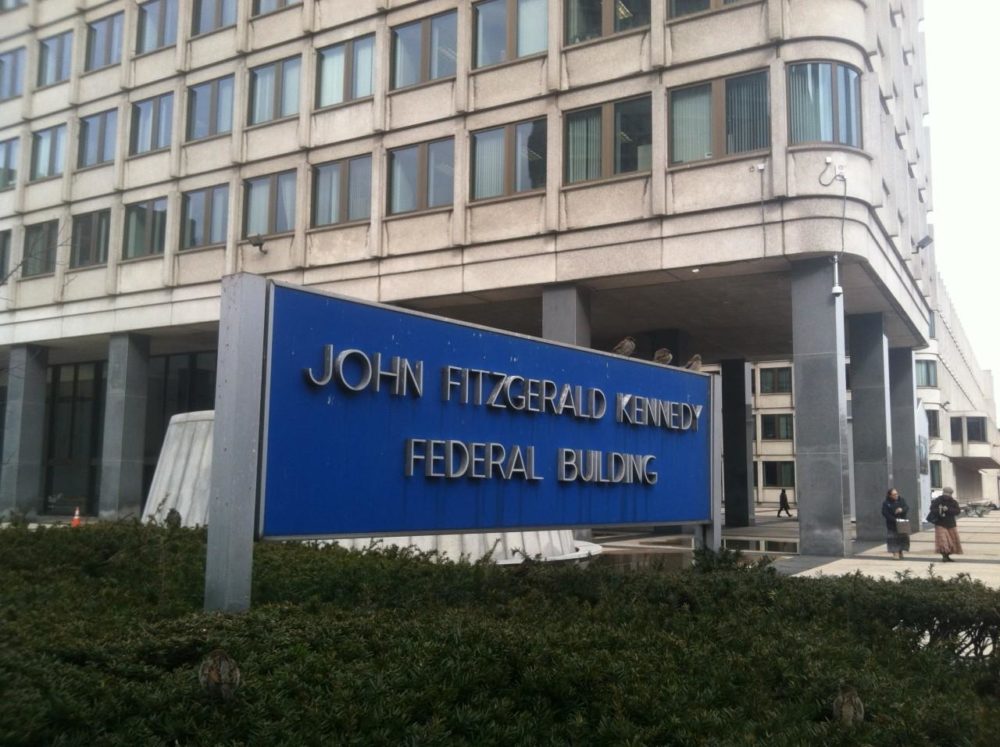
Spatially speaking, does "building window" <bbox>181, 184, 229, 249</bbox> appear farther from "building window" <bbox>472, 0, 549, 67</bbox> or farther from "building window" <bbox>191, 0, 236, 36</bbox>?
"building window" <bbox>472, 0, 549, 67</bbox>

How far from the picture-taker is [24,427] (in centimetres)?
3562

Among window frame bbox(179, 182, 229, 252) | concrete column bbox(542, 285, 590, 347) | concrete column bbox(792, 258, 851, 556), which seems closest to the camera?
concrete column bbox(792, 258, 851, 556)

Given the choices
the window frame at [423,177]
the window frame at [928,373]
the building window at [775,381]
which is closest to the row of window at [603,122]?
the window frame at [423,177]

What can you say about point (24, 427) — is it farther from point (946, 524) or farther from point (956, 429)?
point (956, 429)

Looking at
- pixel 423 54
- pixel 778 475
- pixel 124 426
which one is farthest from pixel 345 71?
pixel 778 475

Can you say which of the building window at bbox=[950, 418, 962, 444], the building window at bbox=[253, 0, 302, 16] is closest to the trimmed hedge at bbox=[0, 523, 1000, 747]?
the building window at bbox=[253, 0, 302, 16]

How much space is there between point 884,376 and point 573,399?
20.6 m

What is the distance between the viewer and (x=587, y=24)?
79.2 feet

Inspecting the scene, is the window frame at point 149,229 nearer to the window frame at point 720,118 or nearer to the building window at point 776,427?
the window frame at point 720,118

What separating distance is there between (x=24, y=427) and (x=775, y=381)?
5506 centimetres

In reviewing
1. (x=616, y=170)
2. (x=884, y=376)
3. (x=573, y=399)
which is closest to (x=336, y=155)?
(x=616, y=170)

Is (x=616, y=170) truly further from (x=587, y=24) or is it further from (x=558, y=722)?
(x=558, y=722)

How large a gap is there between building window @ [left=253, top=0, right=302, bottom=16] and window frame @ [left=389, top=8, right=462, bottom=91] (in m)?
4.22

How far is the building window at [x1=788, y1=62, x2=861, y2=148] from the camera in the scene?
21219 mm
